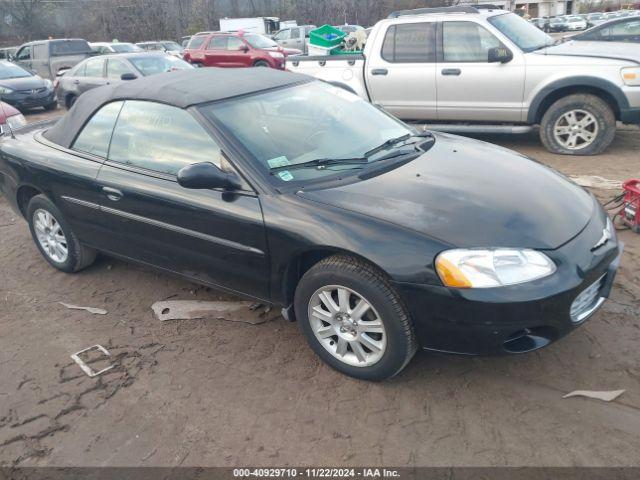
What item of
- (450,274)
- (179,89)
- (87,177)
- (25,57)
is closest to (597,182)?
(450,274)

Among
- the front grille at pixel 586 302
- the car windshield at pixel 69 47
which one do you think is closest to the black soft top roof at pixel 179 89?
the front grille at pixel 586 302

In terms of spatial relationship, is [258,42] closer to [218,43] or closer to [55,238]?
[218,43]

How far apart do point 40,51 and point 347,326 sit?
60.5 ft

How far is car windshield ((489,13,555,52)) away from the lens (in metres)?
6.95

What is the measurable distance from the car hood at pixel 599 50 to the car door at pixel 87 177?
5447mm

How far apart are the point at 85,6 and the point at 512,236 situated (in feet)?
155

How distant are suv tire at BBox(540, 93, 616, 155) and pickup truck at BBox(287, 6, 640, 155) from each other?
0.04ft

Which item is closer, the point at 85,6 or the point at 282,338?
the point at 282,338

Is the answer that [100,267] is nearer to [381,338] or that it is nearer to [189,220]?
[189,220]

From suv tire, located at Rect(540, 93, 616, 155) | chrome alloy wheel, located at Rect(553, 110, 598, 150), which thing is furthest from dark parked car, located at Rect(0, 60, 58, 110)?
chrome alloy wheel, located at Rect(553, 110, 598, 150)

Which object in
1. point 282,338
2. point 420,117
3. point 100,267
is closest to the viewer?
Answer: point 282,338

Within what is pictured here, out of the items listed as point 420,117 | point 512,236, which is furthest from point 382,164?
point 420,117

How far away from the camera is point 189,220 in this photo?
3.28 metres

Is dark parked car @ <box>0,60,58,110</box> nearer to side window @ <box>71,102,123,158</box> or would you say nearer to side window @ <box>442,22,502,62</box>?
side window @ <box>442,22,502,62</box>
